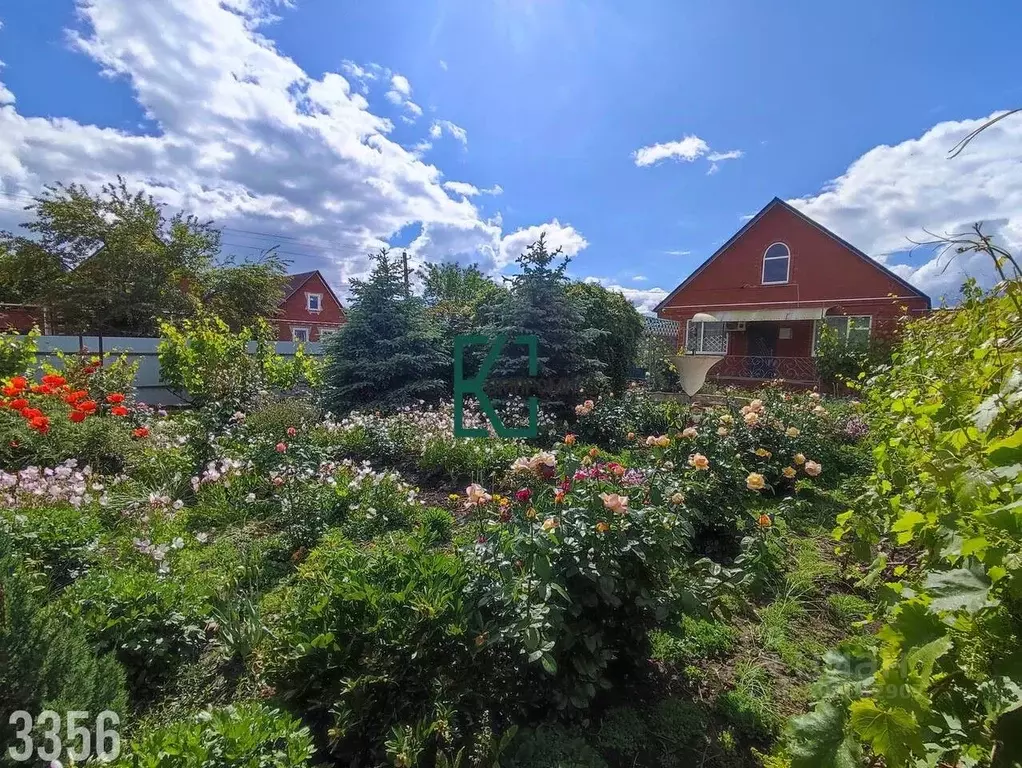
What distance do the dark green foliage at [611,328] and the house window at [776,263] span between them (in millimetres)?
9581

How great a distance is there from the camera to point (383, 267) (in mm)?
8555

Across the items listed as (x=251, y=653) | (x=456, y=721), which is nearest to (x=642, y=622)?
(x=456, y=721)

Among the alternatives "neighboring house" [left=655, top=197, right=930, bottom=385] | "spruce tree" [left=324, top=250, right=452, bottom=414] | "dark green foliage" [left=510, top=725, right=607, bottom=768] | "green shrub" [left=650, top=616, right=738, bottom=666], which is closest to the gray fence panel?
"spruce tree" [left=324, top=250, right=452, bottom=414]

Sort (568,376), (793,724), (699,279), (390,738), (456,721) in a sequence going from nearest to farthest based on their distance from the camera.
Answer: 1. (793,724)
2. (390,738)
3. (456,721)
4. (568,376)
5. (699,279)

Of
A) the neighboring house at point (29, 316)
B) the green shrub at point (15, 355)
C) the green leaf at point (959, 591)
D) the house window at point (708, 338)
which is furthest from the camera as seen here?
the house window at point (708, 338)

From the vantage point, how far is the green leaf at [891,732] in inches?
28.2

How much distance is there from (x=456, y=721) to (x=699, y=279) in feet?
60.1

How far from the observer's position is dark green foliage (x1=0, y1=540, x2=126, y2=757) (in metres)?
1.33

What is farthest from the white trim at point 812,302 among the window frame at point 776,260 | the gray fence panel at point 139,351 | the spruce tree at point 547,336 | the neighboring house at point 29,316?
the neighboring house at point 29,316

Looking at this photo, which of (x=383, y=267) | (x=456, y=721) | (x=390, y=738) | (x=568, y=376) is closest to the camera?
(x=390, y=738)

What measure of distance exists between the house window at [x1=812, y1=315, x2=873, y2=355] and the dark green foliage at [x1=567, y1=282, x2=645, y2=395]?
18.1 ft

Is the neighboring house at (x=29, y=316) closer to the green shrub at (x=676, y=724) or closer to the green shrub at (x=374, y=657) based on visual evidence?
the green shrub at (x=374, y=657)

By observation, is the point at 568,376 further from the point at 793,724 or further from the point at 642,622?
the point at 793,724

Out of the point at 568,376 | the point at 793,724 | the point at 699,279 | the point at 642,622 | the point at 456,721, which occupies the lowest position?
the point at 456,721
